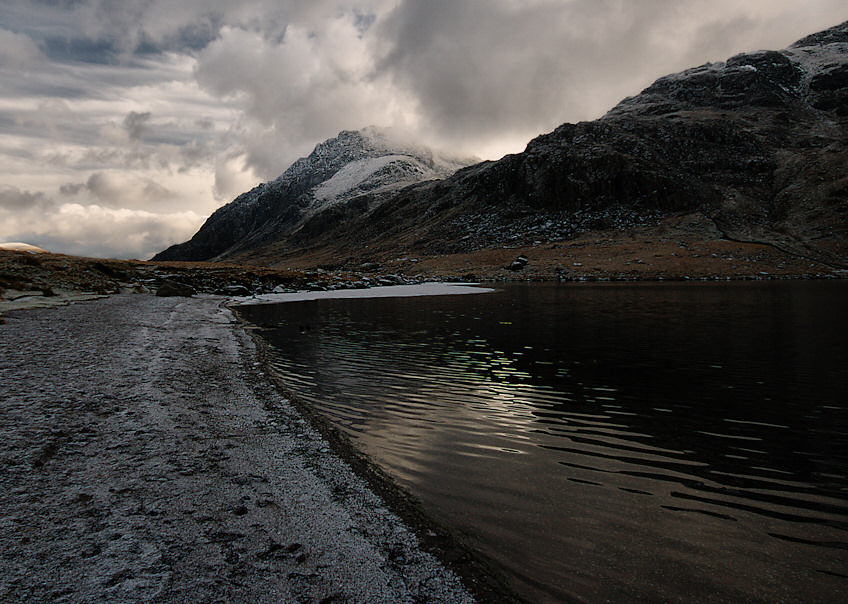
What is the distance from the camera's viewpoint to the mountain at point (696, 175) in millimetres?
115375

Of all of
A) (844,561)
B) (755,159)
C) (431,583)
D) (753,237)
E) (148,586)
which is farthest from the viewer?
(755,159)

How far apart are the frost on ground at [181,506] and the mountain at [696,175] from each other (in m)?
117

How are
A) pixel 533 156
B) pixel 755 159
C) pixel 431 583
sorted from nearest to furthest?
pixel 431 583 → pixel 755 159 → pixel 533 156

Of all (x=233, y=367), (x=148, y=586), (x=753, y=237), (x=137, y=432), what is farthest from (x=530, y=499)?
(x=753, y=237)

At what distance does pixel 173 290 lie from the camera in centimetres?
5347

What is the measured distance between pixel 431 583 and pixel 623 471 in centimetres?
529

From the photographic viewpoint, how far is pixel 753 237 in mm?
105125

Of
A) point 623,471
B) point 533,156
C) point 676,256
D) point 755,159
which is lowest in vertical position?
point 623,471

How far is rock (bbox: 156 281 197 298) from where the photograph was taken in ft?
172

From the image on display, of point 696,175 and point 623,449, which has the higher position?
point 696,175

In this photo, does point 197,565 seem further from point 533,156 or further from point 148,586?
point 533,156

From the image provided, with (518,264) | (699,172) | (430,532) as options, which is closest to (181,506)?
(430,532)

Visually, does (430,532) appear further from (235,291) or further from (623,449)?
(235,291)

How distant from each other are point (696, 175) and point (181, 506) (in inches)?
6686
